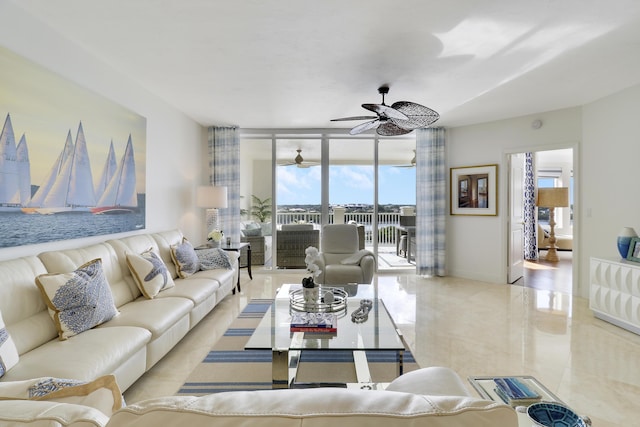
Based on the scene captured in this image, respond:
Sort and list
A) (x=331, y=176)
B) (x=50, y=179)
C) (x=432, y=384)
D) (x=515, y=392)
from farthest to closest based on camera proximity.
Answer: (x=331, y=176)
(x=50, y=179)
(x=515, y=392)
(x=432, y=384)

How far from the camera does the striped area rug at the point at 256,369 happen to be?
2.40m

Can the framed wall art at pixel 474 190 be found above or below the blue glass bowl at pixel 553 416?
above

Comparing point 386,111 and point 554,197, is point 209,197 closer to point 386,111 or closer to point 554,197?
point 386,111

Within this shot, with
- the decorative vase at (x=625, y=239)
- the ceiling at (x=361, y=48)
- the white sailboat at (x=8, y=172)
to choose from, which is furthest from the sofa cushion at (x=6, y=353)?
the decorative vase at (x=625, y=239)

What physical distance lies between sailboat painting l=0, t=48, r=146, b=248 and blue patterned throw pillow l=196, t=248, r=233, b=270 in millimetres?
919

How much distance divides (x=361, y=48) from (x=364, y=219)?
12.3 ft

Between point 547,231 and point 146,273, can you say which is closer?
point 146,273

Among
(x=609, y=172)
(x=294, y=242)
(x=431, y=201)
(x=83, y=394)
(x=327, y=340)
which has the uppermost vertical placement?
(x=609, y=172)

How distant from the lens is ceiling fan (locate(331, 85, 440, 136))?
3229 millimetres

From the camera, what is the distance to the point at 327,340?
223 cm

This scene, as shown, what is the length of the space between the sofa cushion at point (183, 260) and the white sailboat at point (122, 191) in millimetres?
631

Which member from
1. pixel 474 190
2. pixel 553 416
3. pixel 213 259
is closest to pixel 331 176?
pixel 474 190

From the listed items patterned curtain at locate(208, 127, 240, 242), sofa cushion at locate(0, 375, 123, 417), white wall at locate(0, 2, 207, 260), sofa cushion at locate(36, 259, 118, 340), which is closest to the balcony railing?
patterned curtain at locate(208, 127, 240, 242)

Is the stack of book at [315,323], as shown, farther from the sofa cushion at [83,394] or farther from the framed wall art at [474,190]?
the framed wall art at [474,190]
